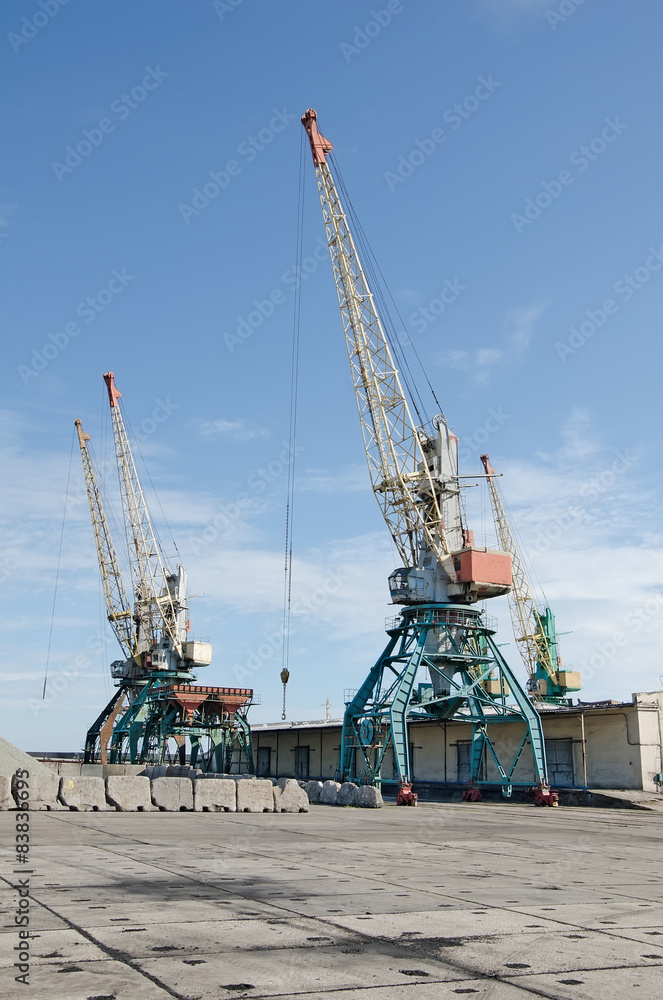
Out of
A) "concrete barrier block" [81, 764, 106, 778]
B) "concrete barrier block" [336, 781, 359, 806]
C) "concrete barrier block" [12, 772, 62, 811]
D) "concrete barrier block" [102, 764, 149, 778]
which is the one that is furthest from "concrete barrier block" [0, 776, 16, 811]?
"concrete barrier block" [81, 764, 106, 778]

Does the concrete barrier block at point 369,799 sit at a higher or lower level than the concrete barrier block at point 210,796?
lower

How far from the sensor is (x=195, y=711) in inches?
3310

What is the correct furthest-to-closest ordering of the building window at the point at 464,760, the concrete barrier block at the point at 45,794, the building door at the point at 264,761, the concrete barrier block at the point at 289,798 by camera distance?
the building door at the point at 264,761
the building window at the point at 464,760
the concrete barrier block at the point at 289,798
the concrete barrier block at the point at 45,794

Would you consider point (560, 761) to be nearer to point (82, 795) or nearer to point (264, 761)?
point (82, 795)

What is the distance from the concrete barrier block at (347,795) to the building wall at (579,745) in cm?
1822

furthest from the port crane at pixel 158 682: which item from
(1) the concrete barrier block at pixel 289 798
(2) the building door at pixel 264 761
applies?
(1) the concrete barrier block at pixel 289 798

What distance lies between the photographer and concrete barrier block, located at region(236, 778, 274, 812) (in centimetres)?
3225

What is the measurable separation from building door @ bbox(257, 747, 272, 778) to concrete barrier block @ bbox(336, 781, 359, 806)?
49350 mm

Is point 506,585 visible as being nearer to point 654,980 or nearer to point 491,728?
point 491,728

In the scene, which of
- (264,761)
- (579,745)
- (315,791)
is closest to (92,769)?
(264,761)

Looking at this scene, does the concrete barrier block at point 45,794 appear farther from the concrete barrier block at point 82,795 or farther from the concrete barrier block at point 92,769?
the concrete barrier block at point 92,769

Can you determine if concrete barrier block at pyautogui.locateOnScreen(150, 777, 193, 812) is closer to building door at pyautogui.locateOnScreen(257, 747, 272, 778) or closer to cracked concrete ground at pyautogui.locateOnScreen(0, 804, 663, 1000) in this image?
cracked concrete ground at pyautogui.locateOnScreen(0, 804, 663, 1000)

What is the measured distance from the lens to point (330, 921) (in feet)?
31.0

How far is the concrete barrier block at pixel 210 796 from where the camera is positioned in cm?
3152
